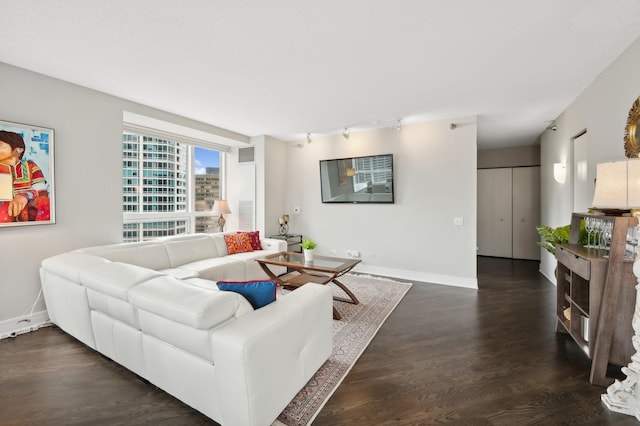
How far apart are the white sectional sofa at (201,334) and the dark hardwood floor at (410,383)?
0.50 feet

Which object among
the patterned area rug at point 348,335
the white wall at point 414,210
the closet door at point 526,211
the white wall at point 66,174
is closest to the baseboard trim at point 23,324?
the white wall at point 66,174

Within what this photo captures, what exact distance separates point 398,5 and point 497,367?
278 cm

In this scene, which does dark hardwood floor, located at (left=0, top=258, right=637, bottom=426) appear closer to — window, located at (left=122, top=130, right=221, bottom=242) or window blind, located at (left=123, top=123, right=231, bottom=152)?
window, located at (left=122, top=130, right=221, bottom=242)

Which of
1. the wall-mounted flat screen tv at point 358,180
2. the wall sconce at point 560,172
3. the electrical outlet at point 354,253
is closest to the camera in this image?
the wall sconce at point 560,172

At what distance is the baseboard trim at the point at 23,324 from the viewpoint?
2617mm

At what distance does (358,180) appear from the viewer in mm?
5051

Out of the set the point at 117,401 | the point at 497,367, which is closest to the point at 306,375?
the point at 117,401

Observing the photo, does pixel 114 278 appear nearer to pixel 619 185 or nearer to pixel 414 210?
pixel 619 185

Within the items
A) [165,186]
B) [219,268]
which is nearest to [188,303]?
[219,268]

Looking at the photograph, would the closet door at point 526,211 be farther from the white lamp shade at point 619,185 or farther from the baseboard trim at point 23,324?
the baseboard trim at point 23,324

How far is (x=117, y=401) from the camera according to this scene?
177 centimetres

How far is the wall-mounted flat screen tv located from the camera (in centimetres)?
478

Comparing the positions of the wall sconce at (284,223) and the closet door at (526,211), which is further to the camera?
the closet door at (526,211)

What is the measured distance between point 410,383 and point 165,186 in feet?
15.0
